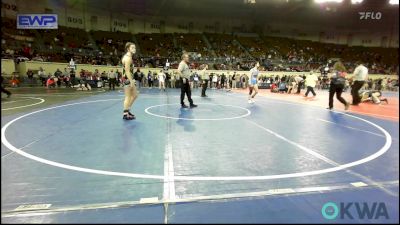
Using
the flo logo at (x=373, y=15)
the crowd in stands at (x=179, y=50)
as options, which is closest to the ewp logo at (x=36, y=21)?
the crowd in stands at (x=179, y=50)

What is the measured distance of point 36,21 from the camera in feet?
75.8

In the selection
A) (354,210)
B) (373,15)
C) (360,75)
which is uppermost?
(373,15)

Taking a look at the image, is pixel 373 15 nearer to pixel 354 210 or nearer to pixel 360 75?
pixel 360 75

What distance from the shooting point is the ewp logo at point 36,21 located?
2184 cm

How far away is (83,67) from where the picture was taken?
25.5 m

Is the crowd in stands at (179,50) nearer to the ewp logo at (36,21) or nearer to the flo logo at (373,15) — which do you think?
the ewp logo at (36,21)

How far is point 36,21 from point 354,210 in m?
26.2

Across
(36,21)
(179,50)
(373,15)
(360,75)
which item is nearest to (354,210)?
(360,75)

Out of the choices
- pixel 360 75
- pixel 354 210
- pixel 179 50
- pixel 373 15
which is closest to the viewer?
pixel 354 210

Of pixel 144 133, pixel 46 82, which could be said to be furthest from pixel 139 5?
pixel 144 133

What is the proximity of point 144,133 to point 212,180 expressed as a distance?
2.69 m

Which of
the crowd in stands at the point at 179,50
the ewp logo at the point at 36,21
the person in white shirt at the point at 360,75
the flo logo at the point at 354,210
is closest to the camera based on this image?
the flo logo at the point at 354,210

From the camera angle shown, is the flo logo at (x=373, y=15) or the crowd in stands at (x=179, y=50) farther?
the crowd in stands at (x=179, y=50)

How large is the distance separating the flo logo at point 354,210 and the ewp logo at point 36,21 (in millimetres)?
23445
